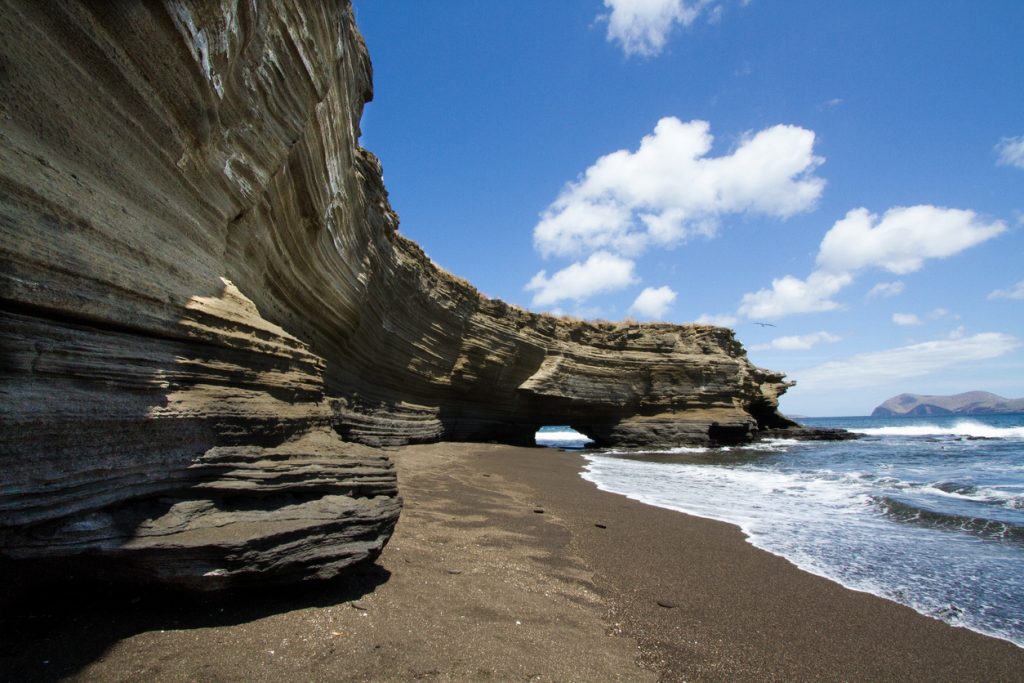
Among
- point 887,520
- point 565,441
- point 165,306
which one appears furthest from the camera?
point 565,441

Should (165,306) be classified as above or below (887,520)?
above

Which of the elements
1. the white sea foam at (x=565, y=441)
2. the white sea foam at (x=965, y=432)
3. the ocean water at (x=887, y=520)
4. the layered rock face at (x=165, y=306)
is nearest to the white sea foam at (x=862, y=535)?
the ocean water at (x=887, y=520)

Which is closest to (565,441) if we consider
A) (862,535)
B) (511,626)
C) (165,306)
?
(862,535)

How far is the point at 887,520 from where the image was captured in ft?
25.0

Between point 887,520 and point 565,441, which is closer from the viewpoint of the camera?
A: point 887,520

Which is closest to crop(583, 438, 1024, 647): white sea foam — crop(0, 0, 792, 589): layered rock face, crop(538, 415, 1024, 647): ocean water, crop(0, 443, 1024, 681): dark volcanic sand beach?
crop(538, 415, 1024, 647): ocean water

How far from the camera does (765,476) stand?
13047 millimetres

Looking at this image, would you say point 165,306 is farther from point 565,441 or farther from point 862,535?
point 565,441

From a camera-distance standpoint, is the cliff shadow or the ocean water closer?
the cliff shadow

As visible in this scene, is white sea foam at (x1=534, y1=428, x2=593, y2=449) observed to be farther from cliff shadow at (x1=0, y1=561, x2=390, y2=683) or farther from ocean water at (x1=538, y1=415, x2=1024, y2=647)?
cliff shadow at (x1=0, y1=561, x2=390, y2=683)

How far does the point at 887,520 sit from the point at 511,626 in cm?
728

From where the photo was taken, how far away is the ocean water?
15.2 ft

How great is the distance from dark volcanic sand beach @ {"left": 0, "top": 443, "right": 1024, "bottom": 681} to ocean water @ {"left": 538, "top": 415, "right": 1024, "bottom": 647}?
67 centimetres

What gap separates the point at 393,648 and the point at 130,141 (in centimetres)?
368
